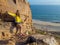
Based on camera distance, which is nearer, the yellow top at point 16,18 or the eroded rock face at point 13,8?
the eroded rock face at point 13,8

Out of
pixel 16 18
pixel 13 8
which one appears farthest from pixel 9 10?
pixel 16 18

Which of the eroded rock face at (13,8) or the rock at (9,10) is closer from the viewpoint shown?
the rock at (9,10)

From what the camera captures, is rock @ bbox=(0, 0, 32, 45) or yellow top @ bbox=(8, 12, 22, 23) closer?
A: rock @ bbox=(0, 0, 32, 45)

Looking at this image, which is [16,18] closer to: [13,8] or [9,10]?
[9,10]

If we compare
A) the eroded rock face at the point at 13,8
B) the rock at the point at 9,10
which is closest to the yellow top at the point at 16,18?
the rock at the point at 9,10

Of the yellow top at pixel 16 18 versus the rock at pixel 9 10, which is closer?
the rock at pixel 9 10

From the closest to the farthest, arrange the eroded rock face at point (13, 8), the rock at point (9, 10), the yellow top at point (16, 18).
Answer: the rock at point (9, 10) < the eroded rock face at point (13, 8) < the yellow top at point (16, 18)

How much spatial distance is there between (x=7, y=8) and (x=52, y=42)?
889cm

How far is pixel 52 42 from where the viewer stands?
19.8 metres

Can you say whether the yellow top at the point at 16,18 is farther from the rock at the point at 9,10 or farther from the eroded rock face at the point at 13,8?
the eroded rock face at the point at 13,8

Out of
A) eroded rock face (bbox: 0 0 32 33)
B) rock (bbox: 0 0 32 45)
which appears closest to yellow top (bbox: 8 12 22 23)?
rock (bbox: 0 0 32 45)

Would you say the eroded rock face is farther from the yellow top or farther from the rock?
the yellow top

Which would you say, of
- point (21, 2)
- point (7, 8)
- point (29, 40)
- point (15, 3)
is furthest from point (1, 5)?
point (29, 40)

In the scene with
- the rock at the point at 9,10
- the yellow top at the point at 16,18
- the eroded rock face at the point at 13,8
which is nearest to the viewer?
the rock at the point at 9,10
